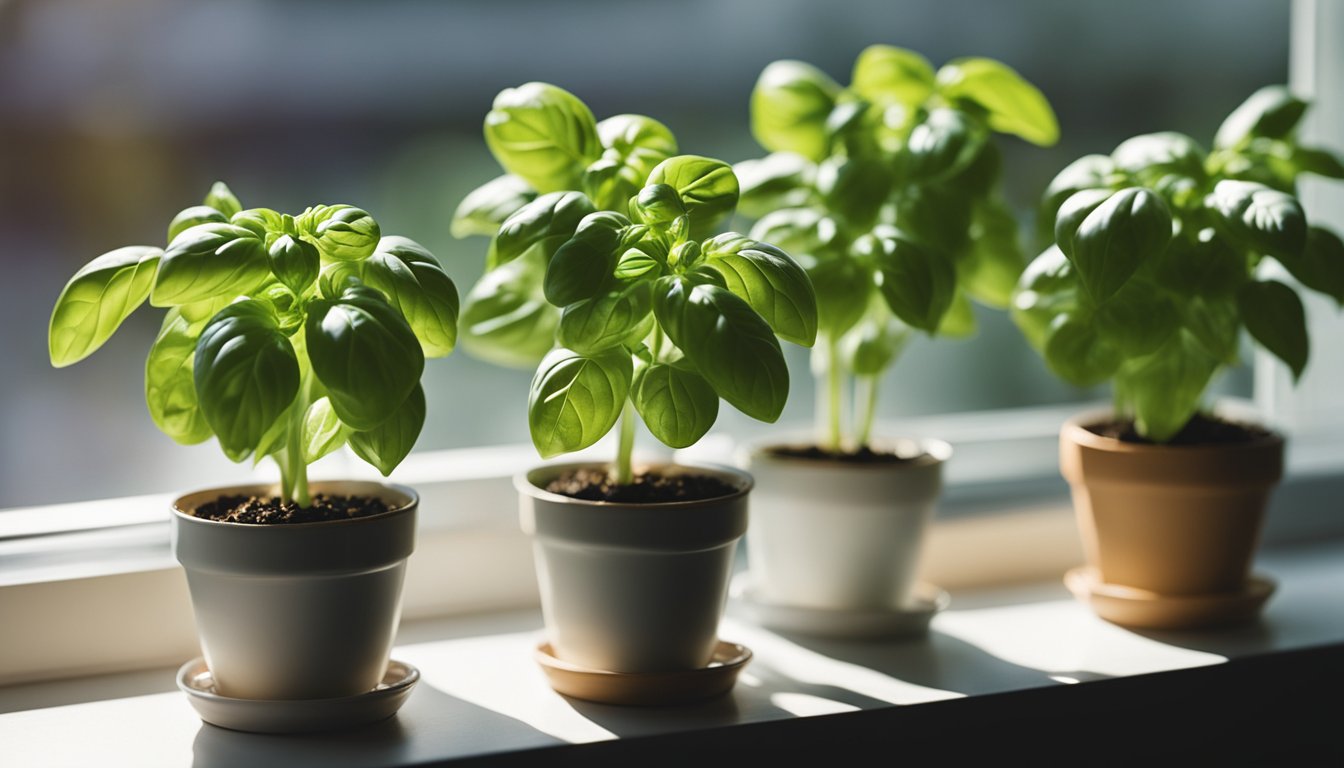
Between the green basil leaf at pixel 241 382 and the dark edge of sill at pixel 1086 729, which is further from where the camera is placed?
the dark edge of sill at pixel 1086 729

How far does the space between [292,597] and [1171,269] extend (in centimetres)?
73

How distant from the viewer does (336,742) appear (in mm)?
906

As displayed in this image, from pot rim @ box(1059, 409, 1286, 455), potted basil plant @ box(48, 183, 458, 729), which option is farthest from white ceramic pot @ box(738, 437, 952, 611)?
potted basil plant @ box(48, 183, 458, 729)

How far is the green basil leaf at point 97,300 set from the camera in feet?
2.86

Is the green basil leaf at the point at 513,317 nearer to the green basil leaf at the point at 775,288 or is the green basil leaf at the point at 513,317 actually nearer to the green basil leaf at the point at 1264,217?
the green basil leaf at the point at 775,288

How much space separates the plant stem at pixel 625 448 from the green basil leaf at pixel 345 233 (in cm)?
25

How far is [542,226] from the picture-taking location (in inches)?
36.6

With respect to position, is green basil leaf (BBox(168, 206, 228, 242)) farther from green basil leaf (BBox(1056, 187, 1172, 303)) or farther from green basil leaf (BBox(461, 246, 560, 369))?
green basil leaf (BBox(1056, 187, 1172, 303))

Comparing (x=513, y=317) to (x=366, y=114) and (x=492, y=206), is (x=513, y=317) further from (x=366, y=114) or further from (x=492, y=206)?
(x=366, y=114)

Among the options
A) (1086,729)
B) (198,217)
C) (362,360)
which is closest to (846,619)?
(1086,729)

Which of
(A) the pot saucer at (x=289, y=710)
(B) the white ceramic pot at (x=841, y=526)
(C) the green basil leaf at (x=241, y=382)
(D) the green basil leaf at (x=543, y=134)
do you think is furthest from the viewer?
(B) the white ceramic pot at (x=841, y=526)

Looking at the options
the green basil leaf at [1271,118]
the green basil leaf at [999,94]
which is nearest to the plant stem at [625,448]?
the green basil leaf at [999,94]

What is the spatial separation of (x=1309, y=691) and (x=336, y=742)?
84 centimetres

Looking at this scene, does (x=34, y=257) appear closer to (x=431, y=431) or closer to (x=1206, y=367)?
(x=431, y=431)
